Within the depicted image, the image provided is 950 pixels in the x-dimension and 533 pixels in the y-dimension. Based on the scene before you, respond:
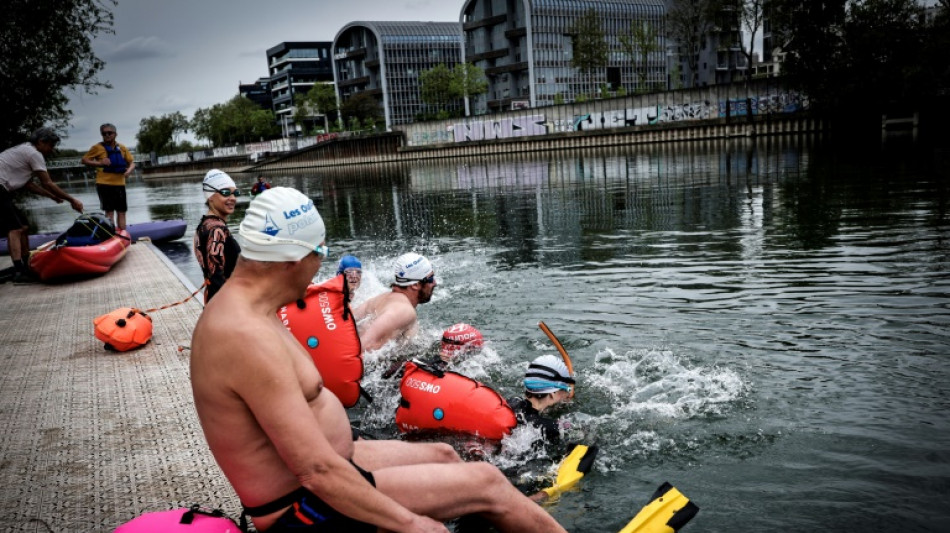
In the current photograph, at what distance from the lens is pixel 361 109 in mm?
140375

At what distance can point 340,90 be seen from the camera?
161625 mm

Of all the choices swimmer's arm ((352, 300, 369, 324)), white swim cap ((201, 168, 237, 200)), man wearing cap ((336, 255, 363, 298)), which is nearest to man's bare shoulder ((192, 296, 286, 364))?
white swim cap ((201, 168, 237, 200))

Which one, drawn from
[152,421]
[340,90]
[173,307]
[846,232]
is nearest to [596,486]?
[152,421]

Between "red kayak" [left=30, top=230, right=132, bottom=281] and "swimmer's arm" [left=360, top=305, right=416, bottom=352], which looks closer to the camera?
"swimmer's arm" [left=360, top=305, right=416, bottom=352]

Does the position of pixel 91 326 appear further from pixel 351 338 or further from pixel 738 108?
pixel 738 108

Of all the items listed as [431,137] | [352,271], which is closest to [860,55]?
[431,137]

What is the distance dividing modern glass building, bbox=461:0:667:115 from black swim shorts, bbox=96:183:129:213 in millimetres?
109802

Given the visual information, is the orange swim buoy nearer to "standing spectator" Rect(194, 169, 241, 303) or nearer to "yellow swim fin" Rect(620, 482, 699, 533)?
"standing spectator" Rect(194, 169, 241, 303)

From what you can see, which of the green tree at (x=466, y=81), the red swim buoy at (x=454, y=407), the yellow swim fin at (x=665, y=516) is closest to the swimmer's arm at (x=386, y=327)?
the red swim buoy at (x=454, y=407)

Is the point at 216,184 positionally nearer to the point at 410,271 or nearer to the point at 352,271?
the point at 352,271

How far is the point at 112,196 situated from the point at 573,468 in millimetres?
15368

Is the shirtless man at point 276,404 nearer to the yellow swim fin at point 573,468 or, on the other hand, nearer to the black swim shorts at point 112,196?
the yellow swim fin at point 573,468

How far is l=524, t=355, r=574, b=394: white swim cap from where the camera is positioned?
6711 mm

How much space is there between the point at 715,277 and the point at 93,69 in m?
26.8
